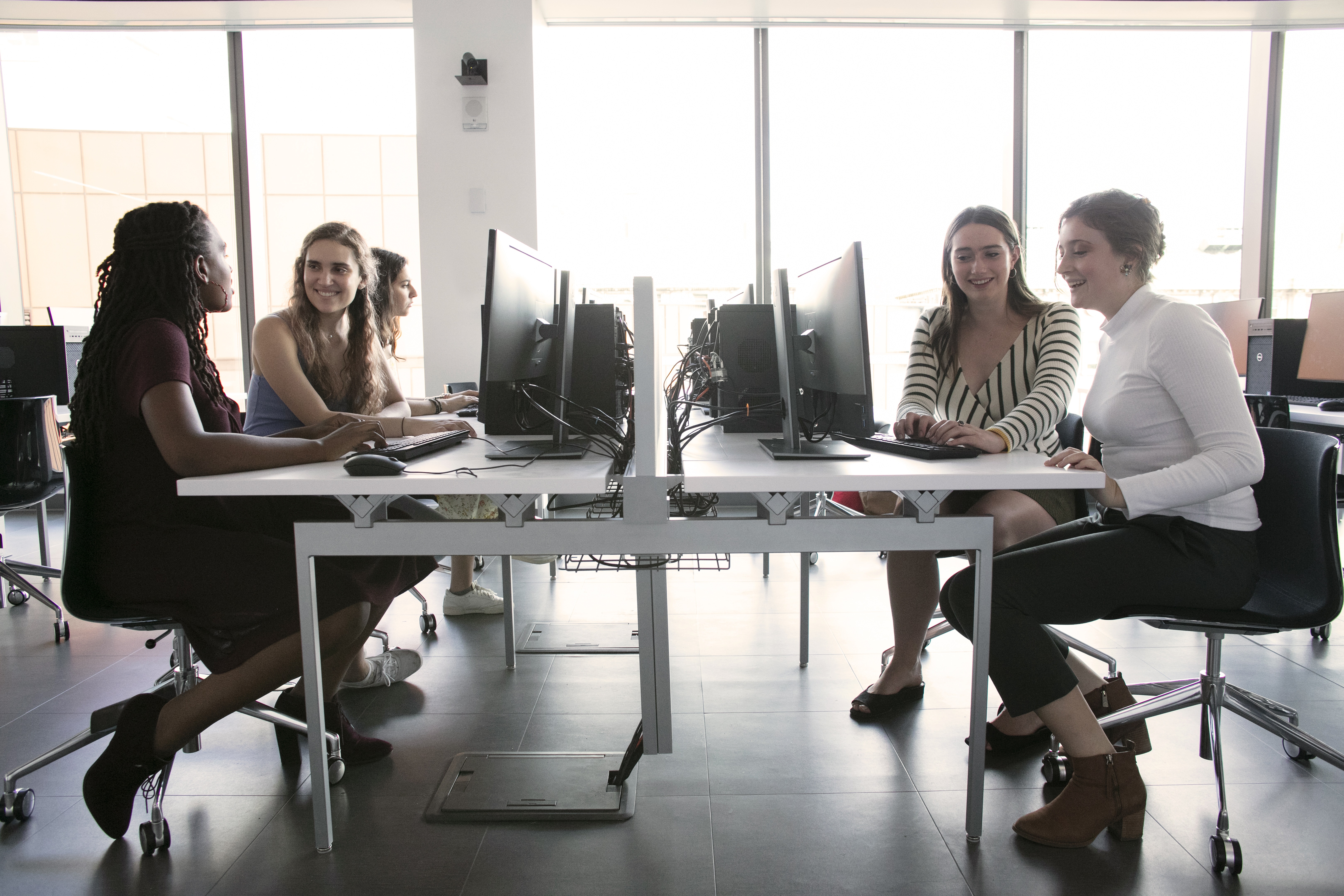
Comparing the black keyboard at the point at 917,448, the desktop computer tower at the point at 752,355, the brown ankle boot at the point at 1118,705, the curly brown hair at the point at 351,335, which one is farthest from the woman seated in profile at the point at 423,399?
the brown ankle boot at the point at 1118,705

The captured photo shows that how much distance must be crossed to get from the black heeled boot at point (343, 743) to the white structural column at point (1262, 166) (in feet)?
17.0

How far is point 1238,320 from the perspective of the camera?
4078 mm

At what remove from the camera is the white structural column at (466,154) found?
416 centimetres

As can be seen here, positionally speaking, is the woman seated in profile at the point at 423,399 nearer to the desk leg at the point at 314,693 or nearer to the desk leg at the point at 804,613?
the desk leg at the point at 804,613

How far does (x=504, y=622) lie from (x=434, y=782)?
2.63ft

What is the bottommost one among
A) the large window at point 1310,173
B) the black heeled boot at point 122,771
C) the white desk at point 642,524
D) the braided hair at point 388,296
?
the black heeled boot at point 122,771

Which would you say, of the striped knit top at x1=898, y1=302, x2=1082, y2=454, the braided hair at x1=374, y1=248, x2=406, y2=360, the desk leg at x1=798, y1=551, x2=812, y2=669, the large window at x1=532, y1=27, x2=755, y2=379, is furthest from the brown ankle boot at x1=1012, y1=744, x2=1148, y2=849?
the large window at x1=532, y1=27, x2=755, y2=379

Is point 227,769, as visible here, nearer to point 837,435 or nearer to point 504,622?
point 504,622

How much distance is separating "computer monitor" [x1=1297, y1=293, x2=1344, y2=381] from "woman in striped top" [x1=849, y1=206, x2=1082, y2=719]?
1.98m

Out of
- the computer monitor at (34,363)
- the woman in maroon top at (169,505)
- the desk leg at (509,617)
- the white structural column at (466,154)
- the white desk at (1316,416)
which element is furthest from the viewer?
the white structural column at (466,154)

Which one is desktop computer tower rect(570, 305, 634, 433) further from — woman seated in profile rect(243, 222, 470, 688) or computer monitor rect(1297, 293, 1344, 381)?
computer monitor rect(1297, 293, 1344, 381)

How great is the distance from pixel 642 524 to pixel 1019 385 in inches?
45.5

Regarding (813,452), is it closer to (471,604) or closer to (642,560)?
(642,560)

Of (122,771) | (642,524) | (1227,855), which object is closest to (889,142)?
(642,524)
